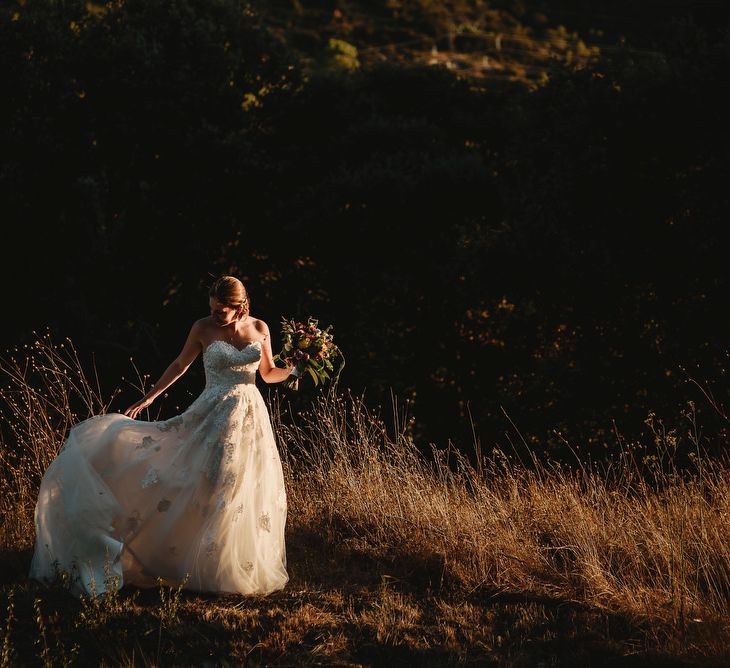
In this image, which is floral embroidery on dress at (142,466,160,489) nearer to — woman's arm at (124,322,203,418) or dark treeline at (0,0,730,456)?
woman's arm at (124,322,203,418)

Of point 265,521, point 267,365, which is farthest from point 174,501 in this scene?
point 267,365

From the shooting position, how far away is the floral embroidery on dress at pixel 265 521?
17.9ft

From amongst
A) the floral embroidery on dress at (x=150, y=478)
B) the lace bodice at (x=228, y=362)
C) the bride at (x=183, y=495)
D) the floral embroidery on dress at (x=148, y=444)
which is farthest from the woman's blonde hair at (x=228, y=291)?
the floral embroidery on dress at (x=150, y=478)

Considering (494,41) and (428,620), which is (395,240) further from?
(494,41)

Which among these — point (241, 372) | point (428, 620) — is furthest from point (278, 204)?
point (428, 620)

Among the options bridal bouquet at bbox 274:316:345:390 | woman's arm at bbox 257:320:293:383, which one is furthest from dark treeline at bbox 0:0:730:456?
woman's arm at bbox 257:320:293:383

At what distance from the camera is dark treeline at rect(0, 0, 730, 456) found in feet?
39.1

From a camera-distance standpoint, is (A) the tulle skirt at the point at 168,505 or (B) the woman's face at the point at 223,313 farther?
(B) the woman's face at the point at 223,313

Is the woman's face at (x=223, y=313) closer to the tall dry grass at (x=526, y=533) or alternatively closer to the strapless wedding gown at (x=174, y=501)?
the strapless wedding gown at (x=174, y=501)

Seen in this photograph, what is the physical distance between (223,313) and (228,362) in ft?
1.09

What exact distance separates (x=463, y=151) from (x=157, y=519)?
12019 millimetres

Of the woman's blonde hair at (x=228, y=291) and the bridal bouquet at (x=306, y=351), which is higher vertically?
the woman's blonde hair at (x=228, y=291)

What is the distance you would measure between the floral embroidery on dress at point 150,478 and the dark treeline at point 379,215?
753 cm

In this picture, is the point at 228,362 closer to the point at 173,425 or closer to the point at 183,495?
the point at 173,425
